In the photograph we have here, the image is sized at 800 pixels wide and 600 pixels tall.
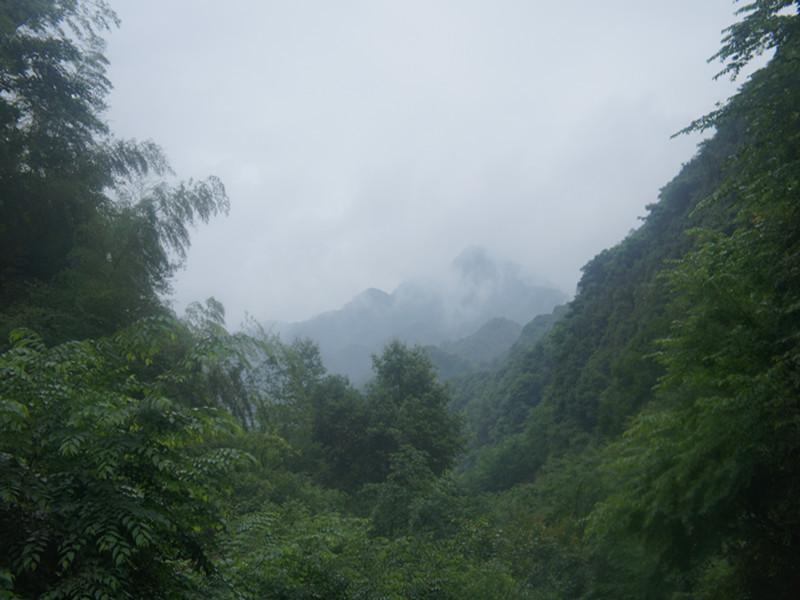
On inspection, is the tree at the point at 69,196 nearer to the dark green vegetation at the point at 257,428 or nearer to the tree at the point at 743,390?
the dark green vegetation at the point at 257,428

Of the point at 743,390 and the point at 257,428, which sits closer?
the point at 743,390

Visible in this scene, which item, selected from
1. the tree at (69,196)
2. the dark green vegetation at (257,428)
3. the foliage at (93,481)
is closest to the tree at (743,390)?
the dark green vegetation at (257,428)

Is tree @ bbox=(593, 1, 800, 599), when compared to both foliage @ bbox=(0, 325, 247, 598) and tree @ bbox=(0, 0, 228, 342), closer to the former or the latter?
foliage @ bbox=(0, 325, 247, 598)

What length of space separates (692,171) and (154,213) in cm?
3523

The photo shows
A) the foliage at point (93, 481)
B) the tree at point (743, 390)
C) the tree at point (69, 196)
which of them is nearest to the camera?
the foliage at point (93, 481)

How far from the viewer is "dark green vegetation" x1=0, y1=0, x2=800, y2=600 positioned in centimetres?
317

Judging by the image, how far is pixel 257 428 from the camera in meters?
16.9

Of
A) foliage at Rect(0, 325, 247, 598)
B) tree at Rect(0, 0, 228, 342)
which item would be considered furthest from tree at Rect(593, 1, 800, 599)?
tree at Rect(0, 0, 228, 342)

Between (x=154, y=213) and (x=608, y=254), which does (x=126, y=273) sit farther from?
(x=608, y=254)

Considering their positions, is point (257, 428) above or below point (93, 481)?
above

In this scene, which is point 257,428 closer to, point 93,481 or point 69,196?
point 69,196

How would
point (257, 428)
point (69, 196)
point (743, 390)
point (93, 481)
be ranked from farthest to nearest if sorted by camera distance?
point (257, 428), point (69, 196), point (743, 390), point (93, 481)

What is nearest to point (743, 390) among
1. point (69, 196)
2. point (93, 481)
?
point (93, 481)

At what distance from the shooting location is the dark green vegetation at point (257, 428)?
125 inches
